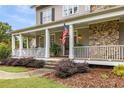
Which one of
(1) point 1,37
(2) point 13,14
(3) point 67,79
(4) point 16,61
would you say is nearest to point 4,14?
(2) point 13,14

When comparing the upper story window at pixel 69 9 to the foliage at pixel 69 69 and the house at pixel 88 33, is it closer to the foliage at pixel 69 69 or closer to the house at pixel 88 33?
the house at pixel 88 33

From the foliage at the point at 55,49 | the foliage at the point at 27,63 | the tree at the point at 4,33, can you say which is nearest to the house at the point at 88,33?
the foliage at the point at 55,49

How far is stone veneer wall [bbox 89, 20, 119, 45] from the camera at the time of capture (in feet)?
51.0

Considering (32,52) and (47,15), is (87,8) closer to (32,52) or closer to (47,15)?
(47,15)

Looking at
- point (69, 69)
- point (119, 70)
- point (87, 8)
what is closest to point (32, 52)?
point (87, 8)

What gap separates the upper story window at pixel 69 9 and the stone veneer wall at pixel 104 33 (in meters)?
3.26

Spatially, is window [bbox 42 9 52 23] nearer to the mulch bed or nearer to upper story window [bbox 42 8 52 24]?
upper story window [bbox 42 8 52 24]

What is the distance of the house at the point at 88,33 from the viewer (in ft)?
44.0

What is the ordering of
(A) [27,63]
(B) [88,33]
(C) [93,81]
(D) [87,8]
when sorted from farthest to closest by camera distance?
1. (D) [87,8]
2. (A) [27,63]
3. (B) [88,33]
4. (C) [93,81]

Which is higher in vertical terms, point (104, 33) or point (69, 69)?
point (104, 33)

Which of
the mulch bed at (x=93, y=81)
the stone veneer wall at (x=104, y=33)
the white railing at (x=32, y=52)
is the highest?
the stone veneer wall at (x=104, y=33)

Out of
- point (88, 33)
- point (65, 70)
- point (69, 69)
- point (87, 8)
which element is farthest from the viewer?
point (87, 8)

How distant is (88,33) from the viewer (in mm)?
18156

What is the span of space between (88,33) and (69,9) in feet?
12.7
